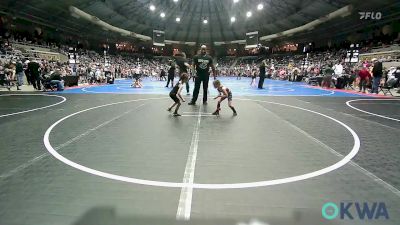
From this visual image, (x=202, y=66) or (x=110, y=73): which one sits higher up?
(x=202, y=66)

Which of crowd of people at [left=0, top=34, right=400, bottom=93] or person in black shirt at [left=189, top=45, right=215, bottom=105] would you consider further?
crowd of people at [left=0, top=34, right=400, bottom=93]

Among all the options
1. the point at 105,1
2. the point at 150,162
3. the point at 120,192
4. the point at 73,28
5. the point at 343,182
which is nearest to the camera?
the point at 120,192

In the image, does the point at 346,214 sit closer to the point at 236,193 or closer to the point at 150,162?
the point at 236,193

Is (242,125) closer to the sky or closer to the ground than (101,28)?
closer to the ground

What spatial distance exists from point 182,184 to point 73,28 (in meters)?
44.5

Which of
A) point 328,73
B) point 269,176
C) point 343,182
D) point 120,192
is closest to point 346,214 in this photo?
point 343,182

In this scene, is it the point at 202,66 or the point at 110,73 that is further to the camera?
the point at 110,73

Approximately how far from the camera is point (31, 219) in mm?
2641

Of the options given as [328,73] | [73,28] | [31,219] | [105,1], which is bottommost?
[31,219]

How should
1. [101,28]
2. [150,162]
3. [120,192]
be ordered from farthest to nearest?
[101,28] < [150,162] < [120,192]

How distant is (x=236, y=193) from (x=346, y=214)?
1.11m

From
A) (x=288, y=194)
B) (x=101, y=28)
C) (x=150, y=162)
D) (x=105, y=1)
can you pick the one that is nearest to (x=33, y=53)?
(x=105, y=1)

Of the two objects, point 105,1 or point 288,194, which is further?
point 105,1

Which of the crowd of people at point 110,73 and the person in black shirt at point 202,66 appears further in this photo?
the crowd of people at point 110,73
